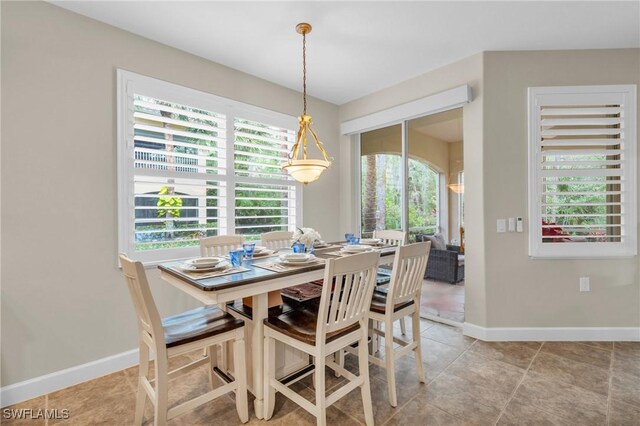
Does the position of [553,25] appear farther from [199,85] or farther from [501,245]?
[199,85]

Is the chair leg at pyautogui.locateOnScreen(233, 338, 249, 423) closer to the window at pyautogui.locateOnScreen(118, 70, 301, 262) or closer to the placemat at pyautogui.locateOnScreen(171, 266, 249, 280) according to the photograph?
the placemat at pyautogui.locateOnScreen(171, 266, 249, 280)

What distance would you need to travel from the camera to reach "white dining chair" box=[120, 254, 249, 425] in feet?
5.00

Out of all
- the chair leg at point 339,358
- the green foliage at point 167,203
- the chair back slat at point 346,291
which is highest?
the green foliage at point 167,203

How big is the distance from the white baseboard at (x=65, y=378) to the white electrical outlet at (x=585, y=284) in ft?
13.3

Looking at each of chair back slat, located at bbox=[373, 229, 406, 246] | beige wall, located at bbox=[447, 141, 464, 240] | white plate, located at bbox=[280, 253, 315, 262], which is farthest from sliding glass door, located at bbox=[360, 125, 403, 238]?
white plate, located at bbox=[280, 253, 315, 262]

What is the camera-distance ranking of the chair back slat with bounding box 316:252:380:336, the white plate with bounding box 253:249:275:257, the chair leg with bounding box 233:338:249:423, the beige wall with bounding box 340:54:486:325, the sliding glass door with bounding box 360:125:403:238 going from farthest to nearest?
the sliding glass door with bounding box 360:125:403:238 < the beige wall with bounding box 340:54:486:325 < the white plate with bounding box 253:249:275:257 < the chair leg with bounding box 233:338:249:423 < the chair back slat with bounding box 316:252:380:336

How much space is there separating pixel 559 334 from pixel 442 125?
238 cm

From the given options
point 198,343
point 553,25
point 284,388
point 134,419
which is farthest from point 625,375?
point 134,419

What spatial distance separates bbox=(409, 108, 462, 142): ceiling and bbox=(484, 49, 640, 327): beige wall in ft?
1.19

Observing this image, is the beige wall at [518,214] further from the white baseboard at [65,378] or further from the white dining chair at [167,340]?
the white baseboard at [65,378]

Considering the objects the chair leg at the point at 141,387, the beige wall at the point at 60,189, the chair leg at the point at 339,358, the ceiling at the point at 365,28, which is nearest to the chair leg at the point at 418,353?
the chair leg at the point at 339,358

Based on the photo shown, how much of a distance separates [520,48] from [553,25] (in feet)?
1.19

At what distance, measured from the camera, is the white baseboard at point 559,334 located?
2.83 m

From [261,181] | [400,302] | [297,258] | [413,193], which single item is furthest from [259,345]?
[413,193]
